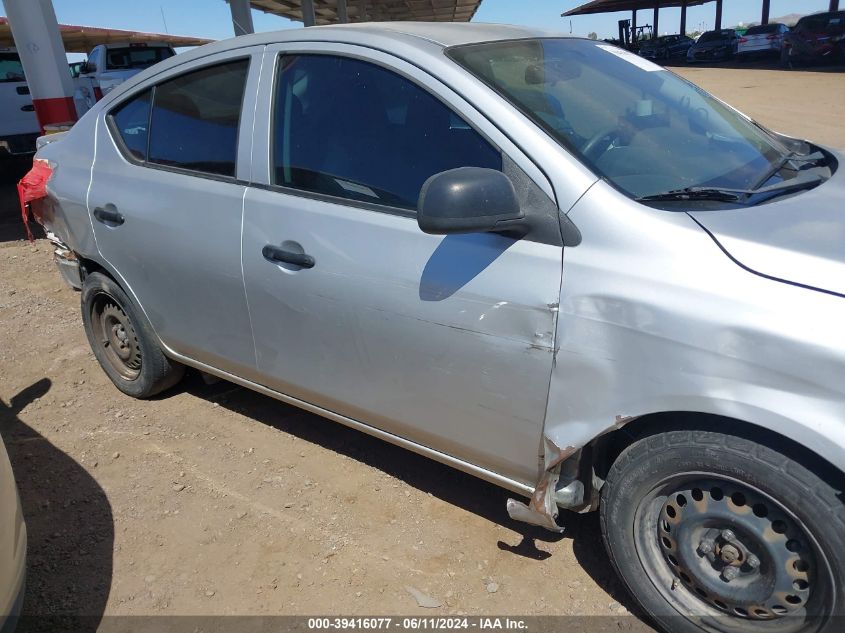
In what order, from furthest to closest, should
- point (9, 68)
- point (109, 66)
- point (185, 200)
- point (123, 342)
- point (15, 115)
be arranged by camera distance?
point (109, 66) < point (9, 68) < point (15, 115) < point (123, 342) < point (185, 200)

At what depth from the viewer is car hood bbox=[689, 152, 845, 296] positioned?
65.5 inches

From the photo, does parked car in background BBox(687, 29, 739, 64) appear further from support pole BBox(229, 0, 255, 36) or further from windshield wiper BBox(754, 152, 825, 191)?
windshield wiper BBox(754, 152, 825, 191)

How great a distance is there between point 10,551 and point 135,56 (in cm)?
1463

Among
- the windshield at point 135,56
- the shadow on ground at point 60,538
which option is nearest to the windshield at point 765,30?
the windshield at point 135,56

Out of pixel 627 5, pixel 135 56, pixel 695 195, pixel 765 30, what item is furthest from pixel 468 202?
pixel 627 5

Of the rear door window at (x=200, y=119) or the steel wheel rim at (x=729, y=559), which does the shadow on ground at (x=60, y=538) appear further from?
the steel wheel rim at (x=729, y=559)

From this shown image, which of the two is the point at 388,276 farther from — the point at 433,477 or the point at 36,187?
the point at 36,187

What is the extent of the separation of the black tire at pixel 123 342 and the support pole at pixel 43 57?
572cm

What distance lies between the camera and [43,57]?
813 centimetres

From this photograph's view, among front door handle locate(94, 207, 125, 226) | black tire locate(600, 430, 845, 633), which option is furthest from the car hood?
front door handle locate(94, 207, 125, 226)

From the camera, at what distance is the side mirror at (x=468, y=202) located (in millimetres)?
1899

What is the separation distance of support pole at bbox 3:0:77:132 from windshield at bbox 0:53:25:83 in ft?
15.4

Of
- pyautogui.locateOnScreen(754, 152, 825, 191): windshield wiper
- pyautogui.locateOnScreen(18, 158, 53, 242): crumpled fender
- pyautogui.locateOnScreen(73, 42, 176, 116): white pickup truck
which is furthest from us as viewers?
pyautogui.locateOnScreen(73, 42, 176, 116): white pickup truck

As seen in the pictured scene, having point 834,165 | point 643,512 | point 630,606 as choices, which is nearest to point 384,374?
point 643,512
